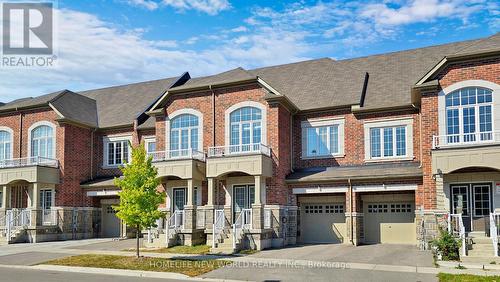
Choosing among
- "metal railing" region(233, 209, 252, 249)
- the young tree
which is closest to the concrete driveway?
"metal railing" region(233, 209, 252, 249)

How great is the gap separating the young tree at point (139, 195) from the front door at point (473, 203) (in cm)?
1316

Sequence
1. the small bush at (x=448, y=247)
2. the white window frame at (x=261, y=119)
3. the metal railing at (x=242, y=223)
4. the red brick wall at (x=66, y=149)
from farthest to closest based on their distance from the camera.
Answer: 1. the red brick wall at (x=66, y=149)
2. the white window frame at (x=261, y=119)
3. the metal railing at (x=242, y=223)
4. the small bush at (x=448, y=247)

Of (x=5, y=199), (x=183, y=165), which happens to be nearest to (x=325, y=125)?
(x=183, y=165)

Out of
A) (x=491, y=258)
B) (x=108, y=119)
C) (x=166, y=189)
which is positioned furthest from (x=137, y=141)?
(x=491, y=258)

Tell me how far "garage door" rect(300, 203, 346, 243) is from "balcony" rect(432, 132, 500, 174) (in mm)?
7133

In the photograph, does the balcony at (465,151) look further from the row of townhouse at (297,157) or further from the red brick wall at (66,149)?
the red brick wall at (66,149)

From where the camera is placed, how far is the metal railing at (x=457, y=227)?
65.2 ft

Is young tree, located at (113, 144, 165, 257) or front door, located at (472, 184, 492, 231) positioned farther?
front door, located at (472, 184, 492, 231)

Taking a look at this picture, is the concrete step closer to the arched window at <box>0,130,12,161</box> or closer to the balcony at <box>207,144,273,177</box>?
the balcony at <box>207,144,273,177</box>

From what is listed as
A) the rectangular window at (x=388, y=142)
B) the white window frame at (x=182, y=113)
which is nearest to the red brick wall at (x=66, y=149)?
the white window frame at (x=182, y=113)

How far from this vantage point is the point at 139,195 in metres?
21.3

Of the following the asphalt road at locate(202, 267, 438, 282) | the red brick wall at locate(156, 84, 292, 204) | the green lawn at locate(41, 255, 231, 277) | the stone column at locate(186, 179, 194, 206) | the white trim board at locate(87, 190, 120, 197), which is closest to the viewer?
the asphalt road at locate(202, 267, 438, 282)

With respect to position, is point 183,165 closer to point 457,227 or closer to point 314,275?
point 314,275

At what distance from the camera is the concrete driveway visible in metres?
20.5
